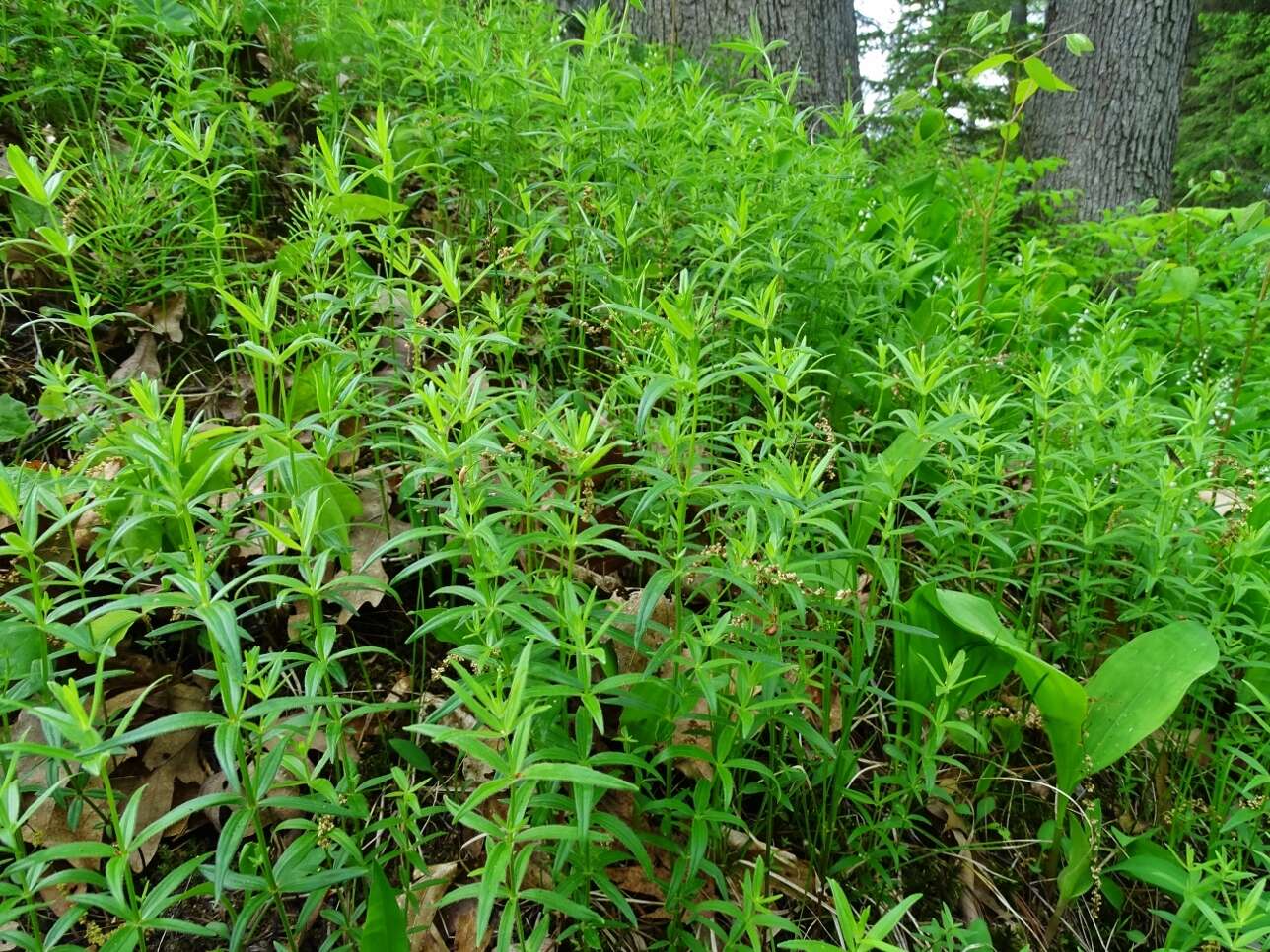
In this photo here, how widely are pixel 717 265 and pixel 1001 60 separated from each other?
131 cm

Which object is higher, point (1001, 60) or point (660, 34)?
point (660, 34)

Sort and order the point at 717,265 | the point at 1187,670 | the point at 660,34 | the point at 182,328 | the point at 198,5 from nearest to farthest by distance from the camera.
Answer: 1. the point at 1187,670
2. the point at 717,265
3. the point at 182,328
4. the point at 198,5
5. the point at 660,34

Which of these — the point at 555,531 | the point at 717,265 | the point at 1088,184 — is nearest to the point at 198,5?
the point at 717,265

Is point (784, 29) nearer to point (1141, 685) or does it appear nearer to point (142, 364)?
point (142, 364)

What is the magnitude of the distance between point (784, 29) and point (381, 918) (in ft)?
16.8

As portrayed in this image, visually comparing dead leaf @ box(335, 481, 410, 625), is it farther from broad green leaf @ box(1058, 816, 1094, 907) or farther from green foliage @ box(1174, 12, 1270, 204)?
green foliage @ box(1174, 12, 1270, 204)

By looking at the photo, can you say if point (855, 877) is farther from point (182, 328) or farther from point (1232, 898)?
point (182, 328)

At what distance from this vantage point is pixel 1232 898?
183cm

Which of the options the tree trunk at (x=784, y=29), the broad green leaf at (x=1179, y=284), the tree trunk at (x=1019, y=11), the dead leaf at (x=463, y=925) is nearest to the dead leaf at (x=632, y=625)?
the dead leaf at (x=463, y=925)

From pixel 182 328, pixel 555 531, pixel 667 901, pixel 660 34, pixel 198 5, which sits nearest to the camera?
pixel 667 901

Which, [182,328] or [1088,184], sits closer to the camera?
[182,328]

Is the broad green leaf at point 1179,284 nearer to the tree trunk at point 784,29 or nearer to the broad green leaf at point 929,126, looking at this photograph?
the broad green leaf at point 929,126

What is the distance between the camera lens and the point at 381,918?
138 cm

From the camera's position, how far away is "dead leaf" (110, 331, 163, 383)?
97.8 inches
